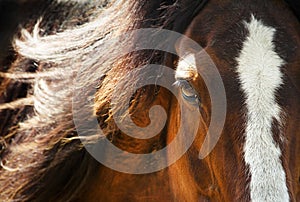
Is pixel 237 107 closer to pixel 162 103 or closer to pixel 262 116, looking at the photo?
pixel 262 116

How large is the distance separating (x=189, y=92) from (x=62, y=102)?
60cm

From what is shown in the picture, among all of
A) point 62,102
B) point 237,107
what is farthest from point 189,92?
point 62,102

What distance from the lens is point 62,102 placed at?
2584 millimetres

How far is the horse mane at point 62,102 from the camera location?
2.47 m

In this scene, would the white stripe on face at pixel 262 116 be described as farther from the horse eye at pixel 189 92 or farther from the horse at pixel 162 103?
the horse eye at pixel 189 92

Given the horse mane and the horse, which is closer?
the horse

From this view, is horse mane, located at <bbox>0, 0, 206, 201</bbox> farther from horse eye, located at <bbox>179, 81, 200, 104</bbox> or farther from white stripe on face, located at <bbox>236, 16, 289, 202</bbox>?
white stripe on face, located at <bbox>236, 16, 289, 202</bbox>

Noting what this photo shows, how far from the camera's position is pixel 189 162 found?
2.33 m

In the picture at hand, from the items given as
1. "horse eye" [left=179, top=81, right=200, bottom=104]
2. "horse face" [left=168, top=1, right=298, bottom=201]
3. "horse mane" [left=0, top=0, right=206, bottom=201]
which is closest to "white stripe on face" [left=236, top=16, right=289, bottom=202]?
"horse face" [left=168, top=1, right=298, bottom=201]

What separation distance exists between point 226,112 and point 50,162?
84 centimetres

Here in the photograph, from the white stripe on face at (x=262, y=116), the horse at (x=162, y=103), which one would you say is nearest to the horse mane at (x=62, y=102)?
the horse at (x=162, y=103)

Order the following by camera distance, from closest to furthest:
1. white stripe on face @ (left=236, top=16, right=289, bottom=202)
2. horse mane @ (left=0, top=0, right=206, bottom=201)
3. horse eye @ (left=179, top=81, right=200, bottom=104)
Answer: white stripe on face @ (left=236, top=16, right=289, bottom=202) < horse eye @ (left=179, top=81, right=200, bottom=104) < horse mane @ (left=0, top=0, right=206, bottom=201)

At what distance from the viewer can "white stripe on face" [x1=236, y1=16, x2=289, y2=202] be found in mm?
1960

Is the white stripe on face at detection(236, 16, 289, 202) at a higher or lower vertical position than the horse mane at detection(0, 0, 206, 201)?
lower
